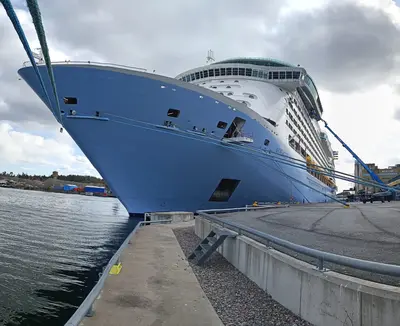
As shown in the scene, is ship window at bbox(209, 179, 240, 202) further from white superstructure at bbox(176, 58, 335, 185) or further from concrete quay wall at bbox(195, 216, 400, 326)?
concrete quay wall at bbox(195, 216, 400, 326)

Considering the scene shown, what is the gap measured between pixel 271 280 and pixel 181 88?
13304 mm

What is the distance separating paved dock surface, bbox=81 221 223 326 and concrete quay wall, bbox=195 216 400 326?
1.16 meters

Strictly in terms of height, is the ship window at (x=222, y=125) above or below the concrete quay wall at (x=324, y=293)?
above

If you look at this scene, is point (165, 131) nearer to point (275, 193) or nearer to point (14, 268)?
point (14, 268)

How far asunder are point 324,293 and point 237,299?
5.97ft

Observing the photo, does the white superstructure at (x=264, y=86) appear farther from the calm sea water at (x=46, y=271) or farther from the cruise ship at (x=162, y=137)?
the calm sea water at (x=46, y=271)

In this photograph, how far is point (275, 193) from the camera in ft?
82.8

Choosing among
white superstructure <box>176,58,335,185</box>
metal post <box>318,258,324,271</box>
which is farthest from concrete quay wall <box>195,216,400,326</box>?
white superstructure <box>176,58,335,185</box>

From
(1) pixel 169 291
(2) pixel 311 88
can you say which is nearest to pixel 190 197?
(1) pixel 169 291

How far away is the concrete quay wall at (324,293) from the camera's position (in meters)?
3.77

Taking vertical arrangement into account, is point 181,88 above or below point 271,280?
→ above

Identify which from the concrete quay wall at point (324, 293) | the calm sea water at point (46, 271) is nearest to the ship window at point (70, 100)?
the calm sea water at point (46, 271)

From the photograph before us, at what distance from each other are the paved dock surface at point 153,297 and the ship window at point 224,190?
41.1ft

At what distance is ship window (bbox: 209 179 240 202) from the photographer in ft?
71.2
